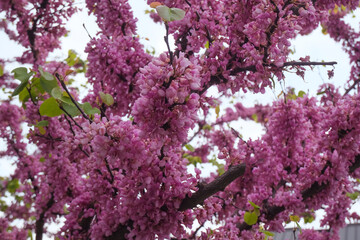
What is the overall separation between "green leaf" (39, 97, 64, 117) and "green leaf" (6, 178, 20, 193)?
7.11 meters

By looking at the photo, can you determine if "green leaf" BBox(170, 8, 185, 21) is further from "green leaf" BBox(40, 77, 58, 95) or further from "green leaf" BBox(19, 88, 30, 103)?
"green leaf" BBox(19, 88, 30, 103)

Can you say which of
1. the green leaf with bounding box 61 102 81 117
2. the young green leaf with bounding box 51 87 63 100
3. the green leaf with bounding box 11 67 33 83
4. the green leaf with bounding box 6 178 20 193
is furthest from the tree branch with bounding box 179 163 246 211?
the green leaf with bounding box 6 178 20 193

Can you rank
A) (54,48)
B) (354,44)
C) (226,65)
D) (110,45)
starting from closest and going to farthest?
(226,65) → (110,45) → (54,48) → (354,44)

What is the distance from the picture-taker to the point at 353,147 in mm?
2943

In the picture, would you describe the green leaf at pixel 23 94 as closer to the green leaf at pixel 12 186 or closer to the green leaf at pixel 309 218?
the green leaf at pixel 309 218

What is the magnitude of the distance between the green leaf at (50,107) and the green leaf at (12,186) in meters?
7.11

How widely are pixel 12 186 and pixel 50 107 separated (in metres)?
7.14

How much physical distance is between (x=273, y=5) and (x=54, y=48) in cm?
441

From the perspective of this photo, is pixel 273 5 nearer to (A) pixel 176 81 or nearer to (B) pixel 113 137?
(A) pixel 176 81

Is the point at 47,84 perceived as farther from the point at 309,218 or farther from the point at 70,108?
the point at 309,218

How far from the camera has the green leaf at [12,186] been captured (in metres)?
Result: 7.66

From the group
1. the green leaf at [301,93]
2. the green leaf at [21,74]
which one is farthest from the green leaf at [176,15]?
the green leaf at [301,93]

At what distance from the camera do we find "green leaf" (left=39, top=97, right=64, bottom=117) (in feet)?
5.56

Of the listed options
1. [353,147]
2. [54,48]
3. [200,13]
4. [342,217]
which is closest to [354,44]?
[342,217]
